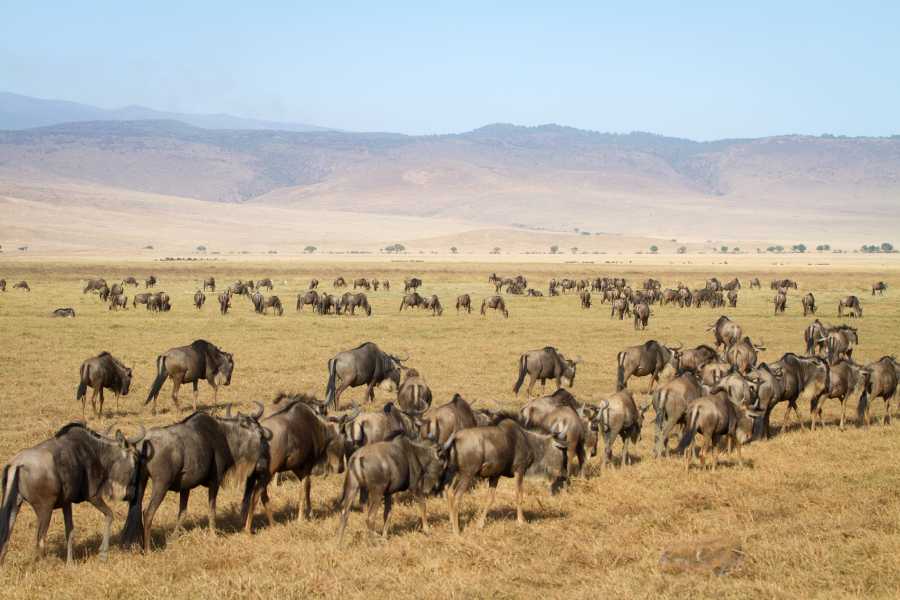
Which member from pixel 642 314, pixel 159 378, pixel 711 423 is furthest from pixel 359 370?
pixel 642 314

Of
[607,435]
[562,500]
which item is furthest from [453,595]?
[607,435]

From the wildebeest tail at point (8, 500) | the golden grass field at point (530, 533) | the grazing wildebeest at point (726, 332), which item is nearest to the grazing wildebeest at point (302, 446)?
the golden grass field at point (530, 533)

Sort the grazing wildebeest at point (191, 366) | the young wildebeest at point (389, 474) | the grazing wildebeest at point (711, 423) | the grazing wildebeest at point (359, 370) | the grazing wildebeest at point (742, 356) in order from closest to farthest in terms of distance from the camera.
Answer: the young wildebeest at point (389, 474)
the grazing wildebeest at point (711, 423)
the grazing wildebeest at point (191, 366)
the grazing wildebeest at point (359, 370)
the grazing wildebeest at point (742, 356)

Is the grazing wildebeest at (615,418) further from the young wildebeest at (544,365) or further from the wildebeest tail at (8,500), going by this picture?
the wildebeest tail at (8,500)

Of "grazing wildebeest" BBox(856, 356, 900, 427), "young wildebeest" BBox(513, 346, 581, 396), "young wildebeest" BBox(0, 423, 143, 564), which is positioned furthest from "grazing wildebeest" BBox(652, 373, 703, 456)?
"young wildebeest" BBox(0, 423, 143, 564)

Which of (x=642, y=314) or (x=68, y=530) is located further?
(x=642, y=314)

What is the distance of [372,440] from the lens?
1191 centimetres

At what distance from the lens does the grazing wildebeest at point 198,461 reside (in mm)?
9609

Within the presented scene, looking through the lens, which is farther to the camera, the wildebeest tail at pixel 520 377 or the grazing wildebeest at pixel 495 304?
the grazing wildebeest at pixel 495 304

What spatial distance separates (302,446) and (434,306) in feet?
100.0

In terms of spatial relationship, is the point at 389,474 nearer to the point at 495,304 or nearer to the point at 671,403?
the point at 671,403

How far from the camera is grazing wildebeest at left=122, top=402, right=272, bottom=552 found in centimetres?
961

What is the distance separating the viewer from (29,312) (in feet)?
129

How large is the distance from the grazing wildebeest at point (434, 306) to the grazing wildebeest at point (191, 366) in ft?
73.8
